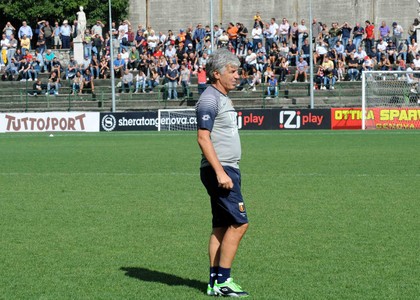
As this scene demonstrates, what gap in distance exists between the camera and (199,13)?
52906 millimetres

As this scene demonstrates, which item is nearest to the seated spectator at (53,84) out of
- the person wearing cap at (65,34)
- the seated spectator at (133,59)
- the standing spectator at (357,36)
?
the seated spectator at (133,59)

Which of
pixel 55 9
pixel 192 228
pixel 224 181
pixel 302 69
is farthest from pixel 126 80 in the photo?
pixel 224 181

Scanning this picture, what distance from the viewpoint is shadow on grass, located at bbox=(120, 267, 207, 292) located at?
754 centimetres

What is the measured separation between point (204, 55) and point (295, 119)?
27.1ft

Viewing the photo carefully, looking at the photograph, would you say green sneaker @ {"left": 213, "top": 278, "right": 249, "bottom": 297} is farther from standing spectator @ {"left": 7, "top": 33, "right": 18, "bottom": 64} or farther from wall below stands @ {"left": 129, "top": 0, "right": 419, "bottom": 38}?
wall below stands @ {"left": 129, "top": 0, "right": 419, "bottom": 38}

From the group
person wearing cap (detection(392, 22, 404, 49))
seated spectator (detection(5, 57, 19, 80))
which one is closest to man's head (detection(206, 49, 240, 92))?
person wearing cap (detection(392, 22, 404, 49))

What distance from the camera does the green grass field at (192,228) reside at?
749 cm

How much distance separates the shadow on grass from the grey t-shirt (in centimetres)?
118

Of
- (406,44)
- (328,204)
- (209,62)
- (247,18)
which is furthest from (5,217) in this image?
(247,18)

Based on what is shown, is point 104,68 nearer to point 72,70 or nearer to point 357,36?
point 72,70

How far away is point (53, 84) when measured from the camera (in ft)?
141

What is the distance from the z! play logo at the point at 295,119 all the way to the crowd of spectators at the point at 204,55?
550cm

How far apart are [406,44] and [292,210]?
3154 cm

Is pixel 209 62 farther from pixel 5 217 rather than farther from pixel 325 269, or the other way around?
pixel 5 217
